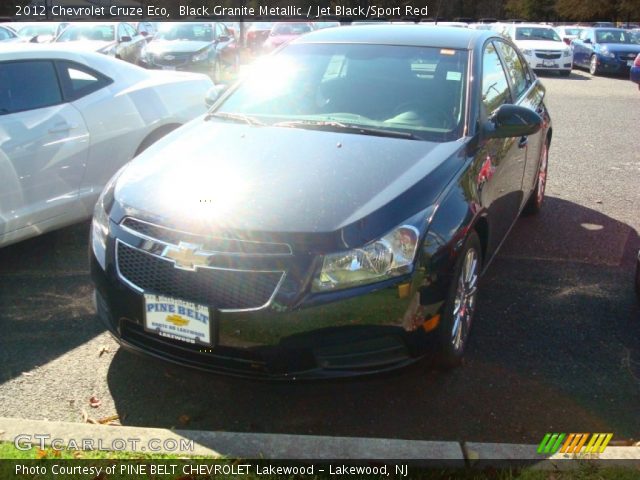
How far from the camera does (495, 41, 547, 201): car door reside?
16.6 feet

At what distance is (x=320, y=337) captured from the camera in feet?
9.44

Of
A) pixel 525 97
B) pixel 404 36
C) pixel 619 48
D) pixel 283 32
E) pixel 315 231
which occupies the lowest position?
pixel 283 32

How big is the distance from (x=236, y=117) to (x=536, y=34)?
19.5 m

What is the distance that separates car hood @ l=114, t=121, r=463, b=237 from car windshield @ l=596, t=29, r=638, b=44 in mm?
20127

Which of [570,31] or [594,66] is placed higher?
[570,31]

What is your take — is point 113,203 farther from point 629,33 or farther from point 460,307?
point 629,33

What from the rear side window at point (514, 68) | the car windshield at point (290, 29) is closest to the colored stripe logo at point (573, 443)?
the rear side window at point (514, 68)

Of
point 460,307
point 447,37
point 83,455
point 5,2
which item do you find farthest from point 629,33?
point 5,2

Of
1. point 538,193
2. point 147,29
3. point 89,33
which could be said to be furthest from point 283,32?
point 538,193

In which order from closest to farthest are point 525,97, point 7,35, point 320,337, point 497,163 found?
point 320,337, point 497,163, point 525,97, point 7,35

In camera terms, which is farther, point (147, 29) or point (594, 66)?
point (594, 66)

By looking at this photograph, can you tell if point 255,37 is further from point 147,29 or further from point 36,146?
point 36,146

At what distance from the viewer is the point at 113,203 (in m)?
3.36

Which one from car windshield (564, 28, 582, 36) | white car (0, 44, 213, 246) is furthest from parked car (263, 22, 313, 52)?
white car (0, 44, 213, 246)
